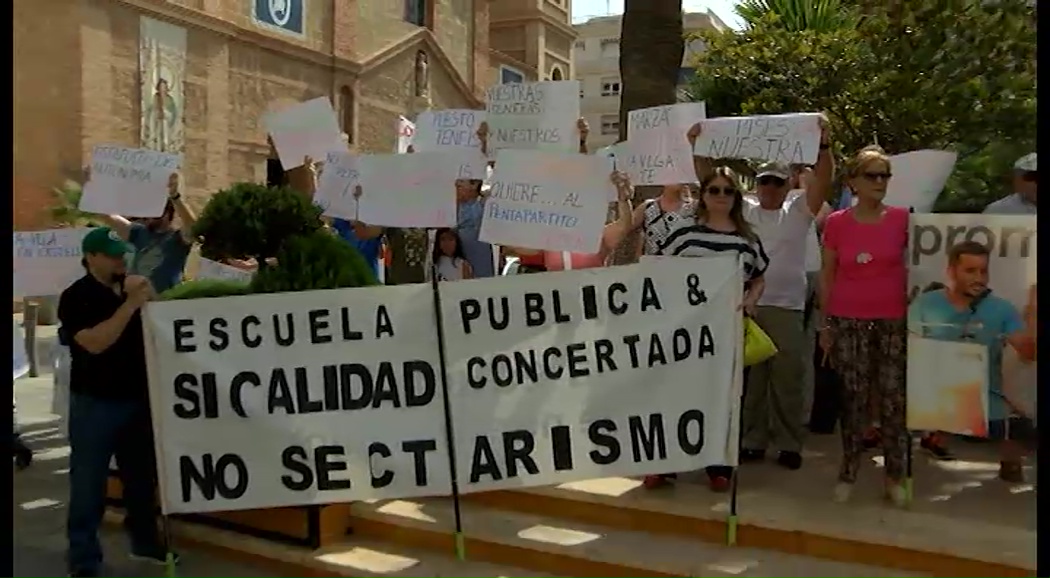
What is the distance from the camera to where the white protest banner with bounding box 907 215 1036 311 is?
432 cm

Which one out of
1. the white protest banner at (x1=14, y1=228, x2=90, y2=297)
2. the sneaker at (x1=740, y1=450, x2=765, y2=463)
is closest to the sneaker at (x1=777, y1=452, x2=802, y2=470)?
the sneaker at (x1=740, y1=450, x2=765, y2=463)

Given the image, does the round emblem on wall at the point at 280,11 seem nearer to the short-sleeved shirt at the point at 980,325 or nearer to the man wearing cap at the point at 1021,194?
the man wearing cap at the point at 1021,194

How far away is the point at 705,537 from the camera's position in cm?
489

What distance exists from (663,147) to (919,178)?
1.20m

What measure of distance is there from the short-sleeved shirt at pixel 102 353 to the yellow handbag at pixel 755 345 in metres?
2.50

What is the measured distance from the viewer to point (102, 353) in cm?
461

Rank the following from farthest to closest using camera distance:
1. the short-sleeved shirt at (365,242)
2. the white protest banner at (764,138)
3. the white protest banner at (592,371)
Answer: the short-sleeved shirt at (365,242), the white protest banner at (764,138), the white protest banner at (592,371)

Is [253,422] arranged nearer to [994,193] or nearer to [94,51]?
[994,193]

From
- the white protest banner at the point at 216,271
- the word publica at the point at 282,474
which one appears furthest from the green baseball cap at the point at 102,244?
the white protest banner at the point at 216,271

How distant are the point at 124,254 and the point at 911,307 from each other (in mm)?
3155

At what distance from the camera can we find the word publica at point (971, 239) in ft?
14.2

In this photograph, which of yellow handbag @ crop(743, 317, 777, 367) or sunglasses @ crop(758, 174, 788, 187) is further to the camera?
sunglasses @ crop(758, 174, 788, 187)

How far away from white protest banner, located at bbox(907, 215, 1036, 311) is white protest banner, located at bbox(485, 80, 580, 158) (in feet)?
7.16

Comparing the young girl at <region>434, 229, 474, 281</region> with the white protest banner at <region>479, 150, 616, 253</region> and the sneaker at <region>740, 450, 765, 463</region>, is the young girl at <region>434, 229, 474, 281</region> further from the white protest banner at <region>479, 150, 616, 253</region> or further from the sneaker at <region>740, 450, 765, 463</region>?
the sneaker at <region>740, 450, 765, 463</region>
